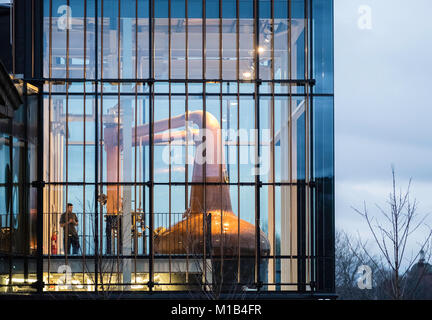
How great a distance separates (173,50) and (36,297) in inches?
258

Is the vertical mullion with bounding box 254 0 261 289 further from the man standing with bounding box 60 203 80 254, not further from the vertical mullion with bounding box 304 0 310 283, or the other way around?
the man standing with bounding box 60 203 80 254

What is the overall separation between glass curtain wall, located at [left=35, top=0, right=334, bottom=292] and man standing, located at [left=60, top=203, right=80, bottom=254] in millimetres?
33

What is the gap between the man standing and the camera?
63.2ft

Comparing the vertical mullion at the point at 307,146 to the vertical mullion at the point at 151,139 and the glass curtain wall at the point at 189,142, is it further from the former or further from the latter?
the vertical mullion at the point at 151,139

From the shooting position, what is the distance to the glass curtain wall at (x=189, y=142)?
63.3 feet

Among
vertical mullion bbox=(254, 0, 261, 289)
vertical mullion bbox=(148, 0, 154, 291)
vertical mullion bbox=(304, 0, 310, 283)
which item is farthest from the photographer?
vertical mullion bbox=(304, 0, 310, 283)

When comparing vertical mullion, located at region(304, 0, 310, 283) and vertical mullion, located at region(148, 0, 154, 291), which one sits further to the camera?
vertical mullion, located at region(304, 0, 310, 283)

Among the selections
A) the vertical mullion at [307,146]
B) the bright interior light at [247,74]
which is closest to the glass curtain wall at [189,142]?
the vertical mullion at [307,146]

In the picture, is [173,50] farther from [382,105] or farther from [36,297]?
[382,105]

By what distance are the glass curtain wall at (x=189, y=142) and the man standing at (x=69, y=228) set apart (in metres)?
0.03

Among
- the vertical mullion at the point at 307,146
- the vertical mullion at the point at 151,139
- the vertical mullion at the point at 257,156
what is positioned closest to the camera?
the vertical mullion at the point at 151,139

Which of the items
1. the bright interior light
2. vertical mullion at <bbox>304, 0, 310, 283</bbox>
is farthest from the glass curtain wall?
the bright interior light

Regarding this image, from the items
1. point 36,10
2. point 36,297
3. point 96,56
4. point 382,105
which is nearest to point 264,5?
point 96,56

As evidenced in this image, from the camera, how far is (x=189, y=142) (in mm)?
19500
